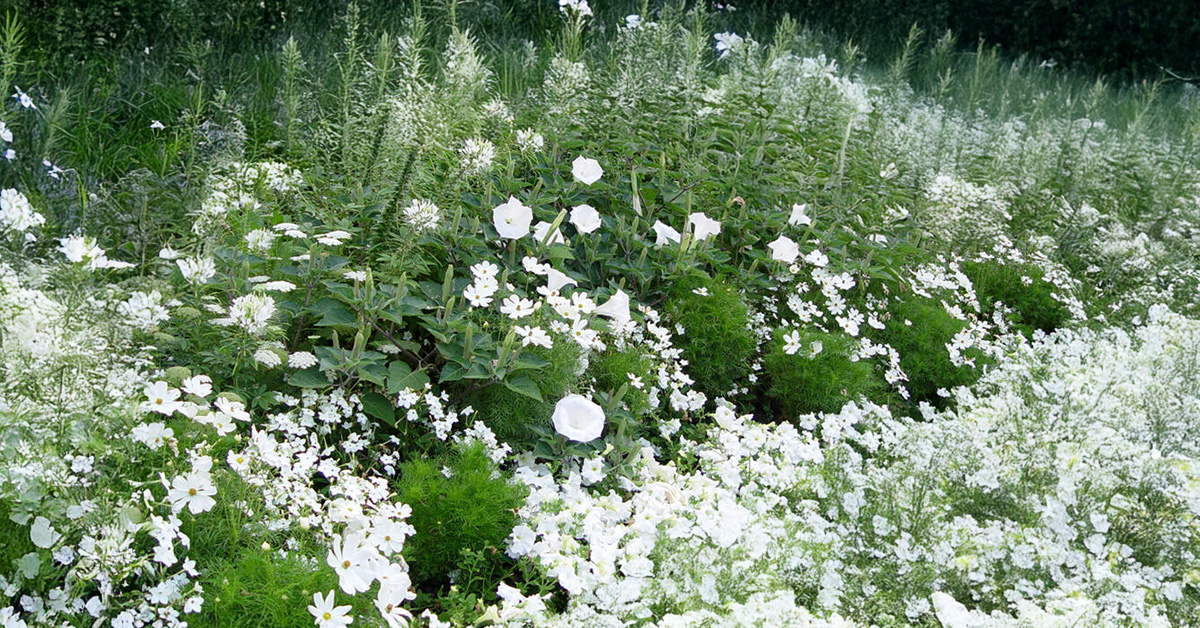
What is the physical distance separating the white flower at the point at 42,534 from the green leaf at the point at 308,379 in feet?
2.62

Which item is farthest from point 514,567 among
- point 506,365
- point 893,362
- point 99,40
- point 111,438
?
point 99,40

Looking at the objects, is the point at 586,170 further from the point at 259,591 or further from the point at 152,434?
the point at 259,591

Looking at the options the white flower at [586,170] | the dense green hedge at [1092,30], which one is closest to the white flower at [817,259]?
the white flower at [586,170]

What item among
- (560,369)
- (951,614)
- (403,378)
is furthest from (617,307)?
(951,614)

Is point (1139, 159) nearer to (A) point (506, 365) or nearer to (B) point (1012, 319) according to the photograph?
(B) point (1012, 319)

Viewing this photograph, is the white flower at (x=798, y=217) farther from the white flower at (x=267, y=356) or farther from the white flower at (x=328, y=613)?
the white flower at (x=328, y=613)

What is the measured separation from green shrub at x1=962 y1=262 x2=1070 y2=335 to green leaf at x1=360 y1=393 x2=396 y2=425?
10.5 ft

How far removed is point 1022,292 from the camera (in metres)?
5.04

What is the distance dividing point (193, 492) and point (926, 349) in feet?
9.80

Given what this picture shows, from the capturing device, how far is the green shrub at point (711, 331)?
3646 millimetres

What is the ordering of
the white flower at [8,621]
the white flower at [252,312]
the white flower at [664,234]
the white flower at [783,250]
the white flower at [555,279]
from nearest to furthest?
the white flower at [8,621], the white flower at [252,312], the white flower at [555,279], the white flower at [664,234], the white flower at [783,250]

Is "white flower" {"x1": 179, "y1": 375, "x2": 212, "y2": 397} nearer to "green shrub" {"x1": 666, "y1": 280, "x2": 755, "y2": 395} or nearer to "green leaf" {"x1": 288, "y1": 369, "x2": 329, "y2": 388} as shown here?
"green leaf" {"x1": 288, "y1": 369, "x2": 329, "y2": 388}

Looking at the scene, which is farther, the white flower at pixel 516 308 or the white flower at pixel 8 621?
the white flower at pixel 516 308

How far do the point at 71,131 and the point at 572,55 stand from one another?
2.30m
